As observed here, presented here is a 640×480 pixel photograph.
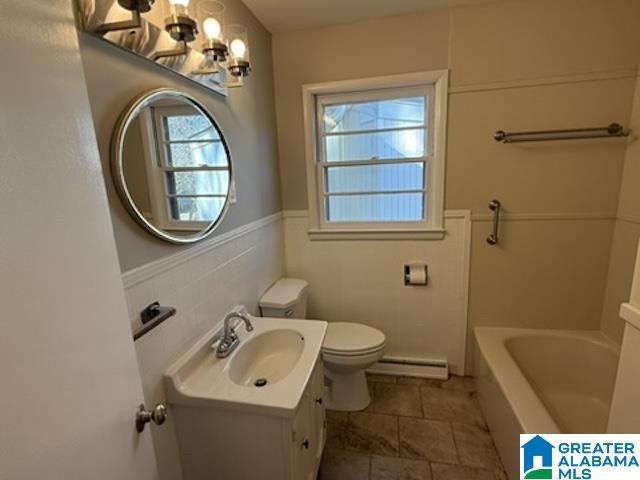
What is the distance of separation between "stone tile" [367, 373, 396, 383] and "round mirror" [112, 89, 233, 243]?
1.64 m

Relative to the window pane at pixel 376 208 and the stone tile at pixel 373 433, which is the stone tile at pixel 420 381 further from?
the window pane at pixel 376 208

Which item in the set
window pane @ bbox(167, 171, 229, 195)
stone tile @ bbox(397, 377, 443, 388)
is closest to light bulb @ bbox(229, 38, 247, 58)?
window pane @ bbox(167, 171, 229, 195)

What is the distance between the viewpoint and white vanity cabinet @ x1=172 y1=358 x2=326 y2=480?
109 centimetres

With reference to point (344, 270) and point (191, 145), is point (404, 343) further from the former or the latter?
point (191, 145)

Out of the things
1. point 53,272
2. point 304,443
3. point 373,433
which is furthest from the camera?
point 373,433

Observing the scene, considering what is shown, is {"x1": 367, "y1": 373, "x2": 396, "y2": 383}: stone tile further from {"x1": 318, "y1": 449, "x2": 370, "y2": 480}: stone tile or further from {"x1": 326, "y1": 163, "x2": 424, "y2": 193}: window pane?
{"x1": 326, "y1": 163, "x2": 424, "y2": 193}: window pane

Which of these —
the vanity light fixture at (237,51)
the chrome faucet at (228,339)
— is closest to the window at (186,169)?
the vanity light fixture at (237,51)

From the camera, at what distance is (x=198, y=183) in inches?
52.9

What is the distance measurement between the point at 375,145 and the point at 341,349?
136 cm

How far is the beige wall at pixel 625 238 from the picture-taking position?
1.76 m

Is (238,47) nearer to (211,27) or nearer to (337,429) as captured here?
(211,27)

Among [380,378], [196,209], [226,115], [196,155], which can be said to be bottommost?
[380,378]

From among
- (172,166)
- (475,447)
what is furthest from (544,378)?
(172,166)

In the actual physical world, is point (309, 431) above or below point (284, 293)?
below
